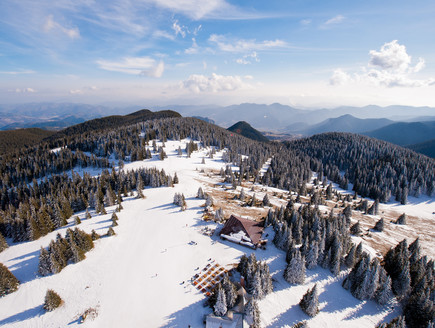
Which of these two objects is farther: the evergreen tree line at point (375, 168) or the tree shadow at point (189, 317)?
the evergreen tree line at point (375, 168)

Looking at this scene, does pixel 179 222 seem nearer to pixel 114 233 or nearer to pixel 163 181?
pixel 114 233

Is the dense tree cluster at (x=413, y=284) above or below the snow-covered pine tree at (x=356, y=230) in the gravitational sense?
above

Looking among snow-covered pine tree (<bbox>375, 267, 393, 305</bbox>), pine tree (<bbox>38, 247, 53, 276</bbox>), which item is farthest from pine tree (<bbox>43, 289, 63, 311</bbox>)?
snow-covered pine tree (<bbox>375, 267, 393, 305</bbox>)

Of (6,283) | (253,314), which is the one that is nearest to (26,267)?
(6,283)

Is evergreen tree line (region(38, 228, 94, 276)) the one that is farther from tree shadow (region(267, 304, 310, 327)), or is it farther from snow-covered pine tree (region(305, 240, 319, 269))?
snow-covered pine tree (region(305, 240, 319, 269))

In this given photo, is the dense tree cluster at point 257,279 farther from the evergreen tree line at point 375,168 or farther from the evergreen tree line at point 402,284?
the evergreen tree line at point 375,168

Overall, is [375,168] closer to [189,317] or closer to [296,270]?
[296,270]

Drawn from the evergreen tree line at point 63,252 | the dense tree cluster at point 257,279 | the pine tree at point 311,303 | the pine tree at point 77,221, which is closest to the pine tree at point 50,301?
the evergreen tree line at point 63,252
